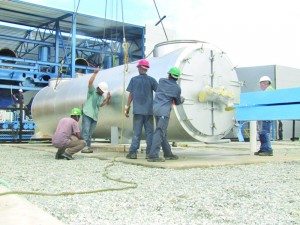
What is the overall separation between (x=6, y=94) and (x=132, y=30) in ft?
20.4

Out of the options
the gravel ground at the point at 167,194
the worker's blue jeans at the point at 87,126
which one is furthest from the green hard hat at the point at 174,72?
the worker's blue jeans at the point at 87,126

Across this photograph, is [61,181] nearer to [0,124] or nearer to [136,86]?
[136,86]

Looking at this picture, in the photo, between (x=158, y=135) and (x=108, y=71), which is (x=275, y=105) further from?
(x=108, y=71)

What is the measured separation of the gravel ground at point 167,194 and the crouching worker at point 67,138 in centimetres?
89

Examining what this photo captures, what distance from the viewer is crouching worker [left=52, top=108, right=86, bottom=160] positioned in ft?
18.2

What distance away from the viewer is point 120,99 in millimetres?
6461

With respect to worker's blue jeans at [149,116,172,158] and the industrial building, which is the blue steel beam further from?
the industrial building

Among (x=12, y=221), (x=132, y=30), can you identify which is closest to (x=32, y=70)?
(x=132, y=30)

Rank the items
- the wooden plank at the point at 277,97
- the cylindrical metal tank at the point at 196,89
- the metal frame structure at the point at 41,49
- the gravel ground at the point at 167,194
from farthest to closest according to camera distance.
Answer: the metal frame structure at the point at 41,49, the cylindrical metal tank at the point at 196,89, the wooden plank at the point at 277,97, the gravel ground at the point at 167,194

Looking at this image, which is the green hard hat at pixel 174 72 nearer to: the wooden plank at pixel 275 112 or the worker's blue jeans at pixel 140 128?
the worker's blue jeans at pixel 140 128

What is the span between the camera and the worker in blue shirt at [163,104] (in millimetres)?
5004

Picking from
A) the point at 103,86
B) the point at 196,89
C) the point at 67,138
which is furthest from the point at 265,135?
the point at 67,138

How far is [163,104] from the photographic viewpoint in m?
5.06

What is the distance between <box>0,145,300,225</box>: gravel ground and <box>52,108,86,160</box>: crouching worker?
890mm
